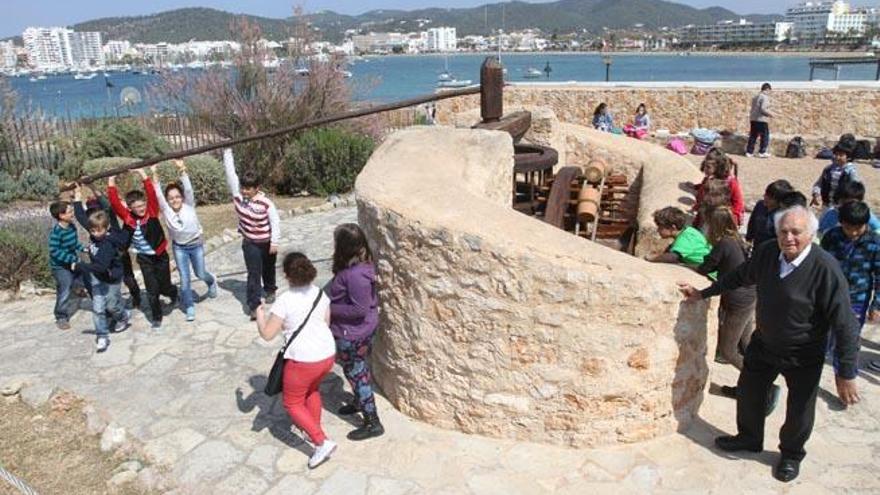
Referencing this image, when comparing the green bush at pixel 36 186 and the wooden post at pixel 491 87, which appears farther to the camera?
the green bush at pixel 36 186

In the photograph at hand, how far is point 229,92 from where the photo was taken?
46.1 feet

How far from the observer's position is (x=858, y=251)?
16.6 feet

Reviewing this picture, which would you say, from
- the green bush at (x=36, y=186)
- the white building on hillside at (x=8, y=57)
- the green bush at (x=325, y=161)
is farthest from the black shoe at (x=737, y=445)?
the white building on hillside at (x=8, y=57)

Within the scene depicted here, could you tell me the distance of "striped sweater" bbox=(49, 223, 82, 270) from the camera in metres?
6.17

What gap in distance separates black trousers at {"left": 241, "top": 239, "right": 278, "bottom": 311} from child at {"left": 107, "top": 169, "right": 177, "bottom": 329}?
0.84 metres

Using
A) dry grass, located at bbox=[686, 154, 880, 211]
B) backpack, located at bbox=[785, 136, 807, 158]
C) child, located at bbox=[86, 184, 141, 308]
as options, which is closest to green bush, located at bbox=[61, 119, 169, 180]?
child, located at bbox=[86, 184, 141, 308]

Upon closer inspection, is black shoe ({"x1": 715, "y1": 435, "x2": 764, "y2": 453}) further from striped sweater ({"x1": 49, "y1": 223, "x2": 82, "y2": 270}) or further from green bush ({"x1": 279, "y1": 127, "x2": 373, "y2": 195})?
green bush ({"x1": 279, "y1": 127, "x2": 373, "y2": 195})

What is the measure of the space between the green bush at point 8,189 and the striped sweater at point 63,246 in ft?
27.1

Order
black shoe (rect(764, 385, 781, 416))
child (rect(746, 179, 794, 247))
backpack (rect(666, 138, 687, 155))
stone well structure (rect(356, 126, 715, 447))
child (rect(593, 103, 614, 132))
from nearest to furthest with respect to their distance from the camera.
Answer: stone well structure (rect(356, 126, 715, 447))
black shoe (rect(764, 385, 781, 416))
child (rect(746, 179, 794, 247))
child (rect(593, 103, 614, 132))
backpack (rect(666, 138, 687, 155))

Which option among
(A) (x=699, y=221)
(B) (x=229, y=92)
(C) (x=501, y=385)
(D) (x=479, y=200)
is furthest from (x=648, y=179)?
(B) (x=229, y=92)

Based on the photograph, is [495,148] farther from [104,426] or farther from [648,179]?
[104,426]

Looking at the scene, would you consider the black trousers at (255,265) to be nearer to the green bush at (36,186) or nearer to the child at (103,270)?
the child at (103,270)

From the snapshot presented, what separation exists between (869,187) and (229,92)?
12966 millimetres

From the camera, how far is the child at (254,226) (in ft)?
20.7
